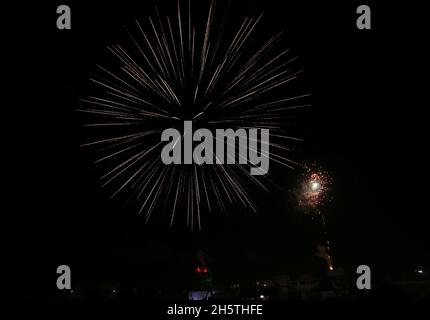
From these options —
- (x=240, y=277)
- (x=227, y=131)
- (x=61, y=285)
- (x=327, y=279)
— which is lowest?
(x=240, y=277)

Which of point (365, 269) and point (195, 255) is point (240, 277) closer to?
point (195, 255)

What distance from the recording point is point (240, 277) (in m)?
54.7

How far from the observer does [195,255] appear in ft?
144
